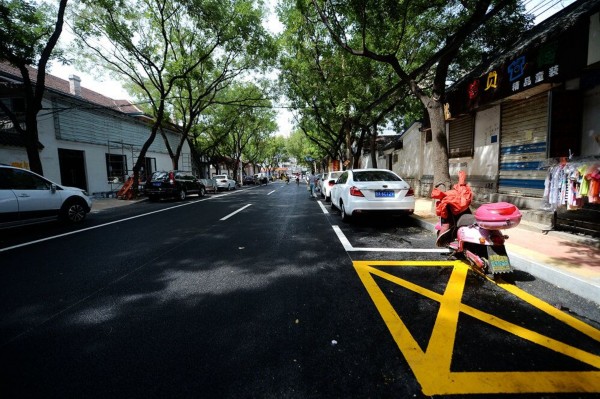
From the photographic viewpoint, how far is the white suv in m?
6.62

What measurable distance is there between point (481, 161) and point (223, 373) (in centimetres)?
1152

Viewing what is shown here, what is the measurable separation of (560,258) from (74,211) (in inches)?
451

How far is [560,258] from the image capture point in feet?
13.8

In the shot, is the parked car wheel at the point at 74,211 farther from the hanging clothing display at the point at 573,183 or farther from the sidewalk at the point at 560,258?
the hanging clothing display at the point at 573,183

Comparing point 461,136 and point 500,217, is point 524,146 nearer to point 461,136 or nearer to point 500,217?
point 461,136

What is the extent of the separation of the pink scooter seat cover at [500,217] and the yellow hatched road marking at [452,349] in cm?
81

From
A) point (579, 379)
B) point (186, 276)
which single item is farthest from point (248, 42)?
point (579, 379)

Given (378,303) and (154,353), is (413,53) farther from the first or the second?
(154,353)

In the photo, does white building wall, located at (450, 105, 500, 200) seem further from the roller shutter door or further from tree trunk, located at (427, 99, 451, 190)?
tree trunk, located at (427, 99, 451, 190)

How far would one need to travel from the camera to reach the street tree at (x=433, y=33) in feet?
26.6

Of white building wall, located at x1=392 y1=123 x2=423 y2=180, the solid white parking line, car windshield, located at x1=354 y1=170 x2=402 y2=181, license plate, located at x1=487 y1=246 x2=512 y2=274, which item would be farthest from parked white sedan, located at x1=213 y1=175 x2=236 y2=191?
license plate, located at x1=487 y1=246 x2=512 y2=274

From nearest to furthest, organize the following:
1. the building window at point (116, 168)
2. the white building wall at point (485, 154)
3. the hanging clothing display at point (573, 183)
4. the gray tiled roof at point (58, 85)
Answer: the hanging clothing display at point (573, 183) < the white building wall at point (485, 154) < the gray tiled roof at point (58, 85) < the building window at point (116, 168)

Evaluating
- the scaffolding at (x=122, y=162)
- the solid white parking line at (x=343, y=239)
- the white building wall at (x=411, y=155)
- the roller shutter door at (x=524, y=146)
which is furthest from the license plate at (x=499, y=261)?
the scaffolding at (x=122, y=162)

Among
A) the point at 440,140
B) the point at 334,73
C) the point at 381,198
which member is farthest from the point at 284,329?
the point at 334,73
